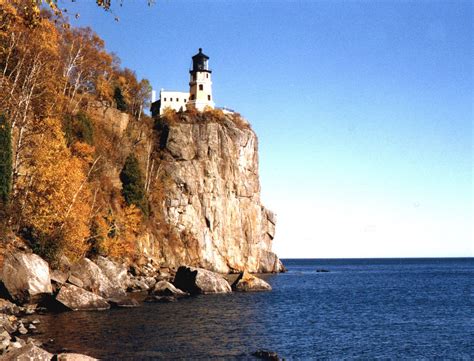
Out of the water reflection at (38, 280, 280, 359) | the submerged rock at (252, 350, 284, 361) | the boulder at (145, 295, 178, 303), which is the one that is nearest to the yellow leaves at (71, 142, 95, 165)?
the boulder at (145, 295, 178, 303)

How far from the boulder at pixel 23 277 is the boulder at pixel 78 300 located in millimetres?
1335

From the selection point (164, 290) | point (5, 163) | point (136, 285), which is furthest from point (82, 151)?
point (164, 290)

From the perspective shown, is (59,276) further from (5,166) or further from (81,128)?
(81,128)

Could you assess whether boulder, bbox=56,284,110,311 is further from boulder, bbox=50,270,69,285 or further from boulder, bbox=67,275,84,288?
boulder, bbox=67,275,84,288

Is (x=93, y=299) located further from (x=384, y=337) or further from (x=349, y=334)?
Result: (x=384, y=337)

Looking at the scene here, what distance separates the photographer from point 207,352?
25.4 m

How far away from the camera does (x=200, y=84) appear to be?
95875 millimetres

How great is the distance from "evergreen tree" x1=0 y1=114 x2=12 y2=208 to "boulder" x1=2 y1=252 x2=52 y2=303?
8236 millimetres

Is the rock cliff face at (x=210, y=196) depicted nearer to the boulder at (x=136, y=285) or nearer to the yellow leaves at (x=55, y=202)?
the boulder at (x=136, y=285)

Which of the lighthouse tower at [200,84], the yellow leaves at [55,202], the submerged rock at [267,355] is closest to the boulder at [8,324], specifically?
the yellow leaves at [55,202]

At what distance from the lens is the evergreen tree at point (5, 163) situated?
4122 centimetres

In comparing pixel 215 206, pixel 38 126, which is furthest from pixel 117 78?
pixel 38 126

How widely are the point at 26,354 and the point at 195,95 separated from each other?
80465 mm

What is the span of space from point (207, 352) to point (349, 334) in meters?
12.2
